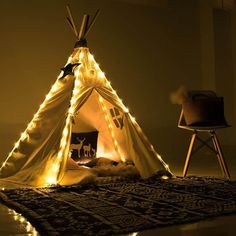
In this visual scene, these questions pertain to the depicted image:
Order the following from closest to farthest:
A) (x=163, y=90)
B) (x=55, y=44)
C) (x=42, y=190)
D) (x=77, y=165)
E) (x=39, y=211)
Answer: (x=39, y=211) → (x=42, y=190) → (x=77, y=165) → (x=55, y=44) → (x=163, y=90)

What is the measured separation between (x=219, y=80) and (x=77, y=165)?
4033 millimetres

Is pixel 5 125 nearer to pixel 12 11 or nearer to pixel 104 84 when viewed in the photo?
pixel 12 11

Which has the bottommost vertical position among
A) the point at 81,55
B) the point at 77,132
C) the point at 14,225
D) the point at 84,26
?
the point at 14,225

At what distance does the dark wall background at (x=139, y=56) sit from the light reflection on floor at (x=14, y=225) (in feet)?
7.35

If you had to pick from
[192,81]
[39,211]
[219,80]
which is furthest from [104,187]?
[219,80]

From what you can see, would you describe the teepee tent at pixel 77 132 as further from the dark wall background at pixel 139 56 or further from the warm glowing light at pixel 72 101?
the dark wall background at pixel 139 56

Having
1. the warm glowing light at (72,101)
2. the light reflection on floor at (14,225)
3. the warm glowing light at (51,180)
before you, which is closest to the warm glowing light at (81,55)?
the warm glowing light at (72,101)

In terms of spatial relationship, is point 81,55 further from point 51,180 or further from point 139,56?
point 139,56

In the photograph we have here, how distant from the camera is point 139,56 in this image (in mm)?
5969

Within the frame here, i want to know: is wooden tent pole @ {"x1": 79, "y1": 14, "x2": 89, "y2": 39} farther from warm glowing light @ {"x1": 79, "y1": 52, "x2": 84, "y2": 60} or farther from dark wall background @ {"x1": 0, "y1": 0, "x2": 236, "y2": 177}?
dark wall background @ {"x1": 0, "y1": 0, "x2": 236, "y2": 177}

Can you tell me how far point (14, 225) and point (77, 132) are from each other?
2.03m

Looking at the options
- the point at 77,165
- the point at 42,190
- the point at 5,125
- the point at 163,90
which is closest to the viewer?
the point at 42,190

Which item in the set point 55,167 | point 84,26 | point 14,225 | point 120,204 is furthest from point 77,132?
point 14,225

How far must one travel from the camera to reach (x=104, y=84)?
391cm
